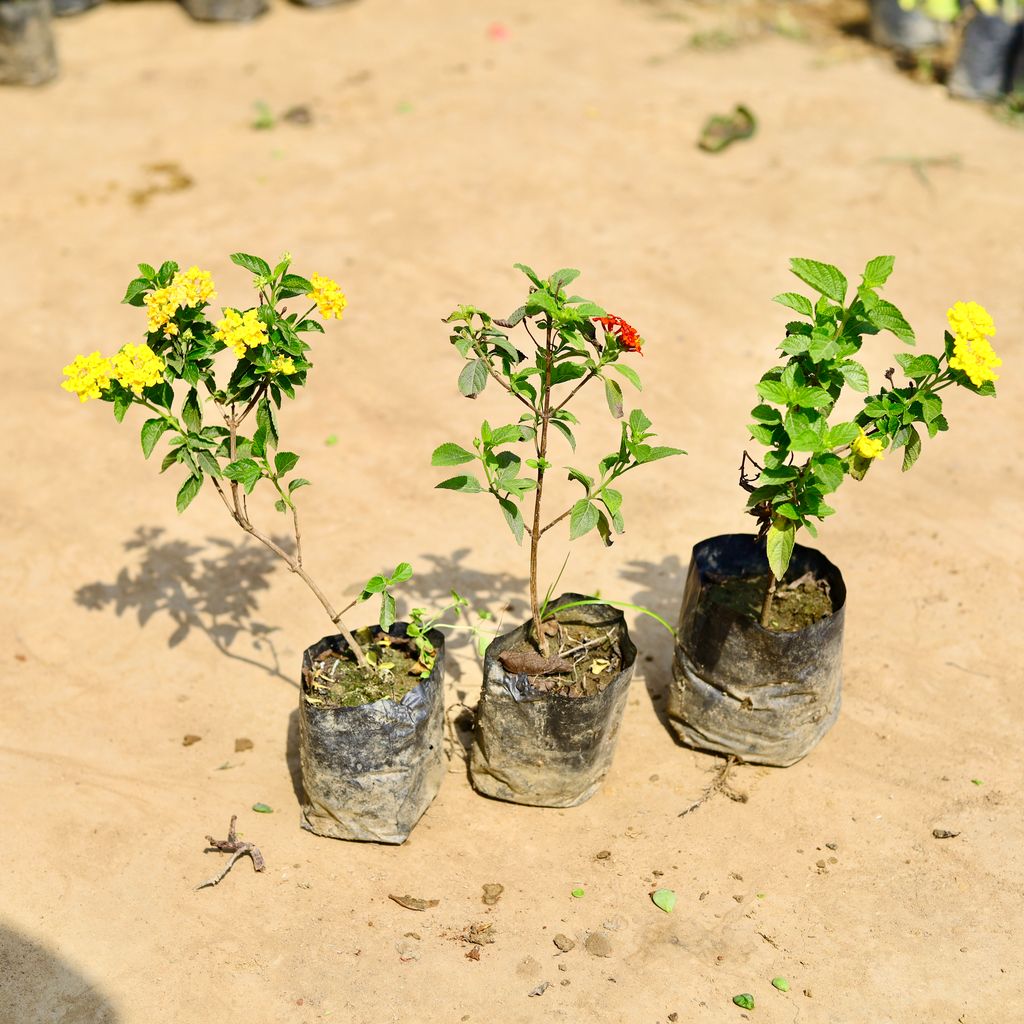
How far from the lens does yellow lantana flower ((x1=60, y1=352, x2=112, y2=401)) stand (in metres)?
2.79

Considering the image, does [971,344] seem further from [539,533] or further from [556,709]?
[556,709]

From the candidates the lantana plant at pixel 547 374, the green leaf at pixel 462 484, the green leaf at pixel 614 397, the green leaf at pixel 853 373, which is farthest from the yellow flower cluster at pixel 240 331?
the green leaf at pixel 853 373

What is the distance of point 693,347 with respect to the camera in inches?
220

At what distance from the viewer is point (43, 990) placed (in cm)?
296

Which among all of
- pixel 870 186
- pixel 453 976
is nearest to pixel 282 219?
pixel 870 186

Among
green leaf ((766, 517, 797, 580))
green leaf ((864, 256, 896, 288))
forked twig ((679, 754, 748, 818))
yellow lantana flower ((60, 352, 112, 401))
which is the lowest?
forked twig ((679, 754, 748, 818))

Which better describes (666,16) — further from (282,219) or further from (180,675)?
(180,675)

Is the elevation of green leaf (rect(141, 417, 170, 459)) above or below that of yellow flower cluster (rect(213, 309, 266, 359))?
below

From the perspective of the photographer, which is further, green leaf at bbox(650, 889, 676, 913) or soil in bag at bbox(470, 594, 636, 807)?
soil in bag at bbox(470, 594, 636, 807)

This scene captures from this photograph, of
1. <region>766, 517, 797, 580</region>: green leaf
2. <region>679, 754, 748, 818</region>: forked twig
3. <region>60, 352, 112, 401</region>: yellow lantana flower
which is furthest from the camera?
<region>679, 754, 748, 818</region>: forked twig

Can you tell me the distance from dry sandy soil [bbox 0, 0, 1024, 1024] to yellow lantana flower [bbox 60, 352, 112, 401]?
4.48 ft

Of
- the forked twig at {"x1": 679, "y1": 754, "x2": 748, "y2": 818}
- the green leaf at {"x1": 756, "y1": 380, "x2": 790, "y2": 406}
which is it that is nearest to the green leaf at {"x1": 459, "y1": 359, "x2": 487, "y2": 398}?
the green leaf at {"x1": 756, "y1": 380, "x2": 790, "y2": 406}

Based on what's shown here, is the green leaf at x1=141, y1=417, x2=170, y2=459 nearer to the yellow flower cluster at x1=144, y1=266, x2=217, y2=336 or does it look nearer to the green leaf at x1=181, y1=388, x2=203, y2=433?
the green leaf at x1=181, y1=388, x2=203, y2=433

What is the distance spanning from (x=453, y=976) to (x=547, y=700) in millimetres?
765
